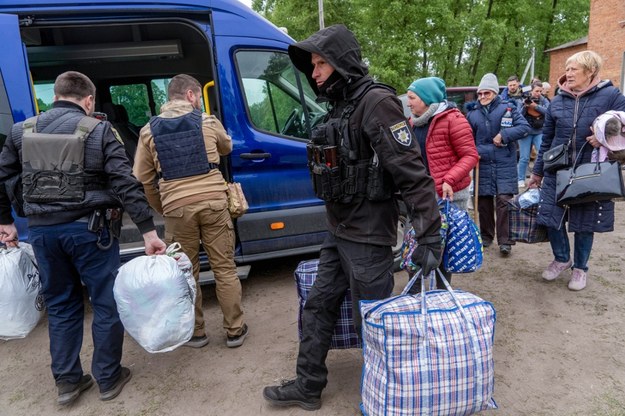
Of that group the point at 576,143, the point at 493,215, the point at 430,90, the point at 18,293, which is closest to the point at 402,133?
the point at 430,90

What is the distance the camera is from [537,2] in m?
23.5

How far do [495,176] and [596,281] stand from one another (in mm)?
1349

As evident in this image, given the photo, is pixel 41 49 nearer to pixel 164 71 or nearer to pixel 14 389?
pixel 164 71

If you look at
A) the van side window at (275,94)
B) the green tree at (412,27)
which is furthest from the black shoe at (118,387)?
the green tree at (412,27)

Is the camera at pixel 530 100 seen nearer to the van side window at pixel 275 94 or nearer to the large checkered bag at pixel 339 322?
the van side window at pixel 275 94

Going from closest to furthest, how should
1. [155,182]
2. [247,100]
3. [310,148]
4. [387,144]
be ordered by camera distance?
[387,144]
[310,148]
[155,182]
[247,100]

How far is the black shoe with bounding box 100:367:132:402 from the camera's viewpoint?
8.54ft

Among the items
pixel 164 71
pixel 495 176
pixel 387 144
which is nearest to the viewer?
pixel 387 144

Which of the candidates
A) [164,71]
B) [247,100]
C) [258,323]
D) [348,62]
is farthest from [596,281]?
[164,71]

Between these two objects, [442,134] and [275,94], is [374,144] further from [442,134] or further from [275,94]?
[275,94]

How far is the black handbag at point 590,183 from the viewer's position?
3182 mm

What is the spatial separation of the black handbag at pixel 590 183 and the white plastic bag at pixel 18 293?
3.90 m

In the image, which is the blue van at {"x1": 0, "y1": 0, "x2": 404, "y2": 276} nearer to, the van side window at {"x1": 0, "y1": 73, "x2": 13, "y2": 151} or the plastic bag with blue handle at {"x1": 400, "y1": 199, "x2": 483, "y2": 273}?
the van side window at {"x1": 0, "y1": 73, "x2": 13, "y2": 151}

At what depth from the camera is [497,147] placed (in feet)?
14.6
